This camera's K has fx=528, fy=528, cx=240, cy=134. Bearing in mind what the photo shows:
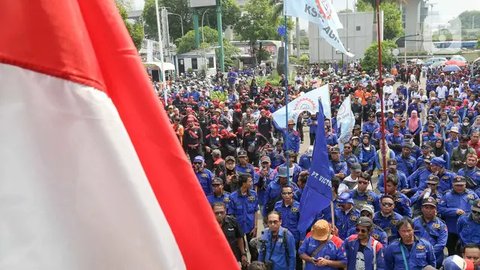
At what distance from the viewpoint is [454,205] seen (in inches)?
261

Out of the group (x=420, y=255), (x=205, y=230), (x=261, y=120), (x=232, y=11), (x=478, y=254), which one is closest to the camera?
(x=205, y=230)

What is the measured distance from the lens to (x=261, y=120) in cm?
1325

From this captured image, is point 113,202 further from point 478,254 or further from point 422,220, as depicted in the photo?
point 422,220

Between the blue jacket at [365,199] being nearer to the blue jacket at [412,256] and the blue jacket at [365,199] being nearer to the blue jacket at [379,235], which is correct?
the blue jacket at [379,235]

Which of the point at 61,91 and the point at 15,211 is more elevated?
the point at 61,91

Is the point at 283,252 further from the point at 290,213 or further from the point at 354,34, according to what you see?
the point at 354,34

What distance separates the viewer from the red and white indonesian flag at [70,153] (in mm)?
1375

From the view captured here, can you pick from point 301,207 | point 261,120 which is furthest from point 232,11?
point 301,207

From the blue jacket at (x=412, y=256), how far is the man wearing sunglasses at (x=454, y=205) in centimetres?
157

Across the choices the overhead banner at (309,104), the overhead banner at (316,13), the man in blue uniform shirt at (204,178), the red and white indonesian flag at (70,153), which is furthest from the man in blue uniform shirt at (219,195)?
the red and white indonesian flag at (70,153)

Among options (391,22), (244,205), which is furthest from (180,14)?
(244,205)

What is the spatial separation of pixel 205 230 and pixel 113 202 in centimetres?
35

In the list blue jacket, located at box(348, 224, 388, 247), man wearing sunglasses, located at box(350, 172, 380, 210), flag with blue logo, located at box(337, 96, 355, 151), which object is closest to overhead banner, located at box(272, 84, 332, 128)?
flag with blue logo, located at box(337, 96, 355, 151)

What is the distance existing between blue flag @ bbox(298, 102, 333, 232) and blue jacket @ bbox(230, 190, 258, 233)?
1.05m
